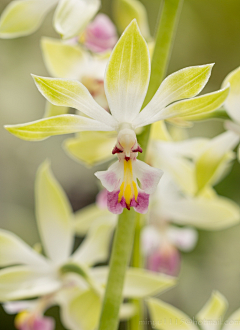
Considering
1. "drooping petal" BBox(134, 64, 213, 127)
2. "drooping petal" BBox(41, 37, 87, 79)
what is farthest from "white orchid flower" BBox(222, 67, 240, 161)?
"drooping petal" BBox(41, 37, 87, 79)

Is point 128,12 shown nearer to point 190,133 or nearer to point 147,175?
point 147,175

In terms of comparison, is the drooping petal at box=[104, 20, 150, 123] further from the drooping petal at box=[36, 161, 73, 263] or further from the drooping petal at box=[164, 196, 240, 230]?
the drooping petal at box=[164, 196, 240, 230]

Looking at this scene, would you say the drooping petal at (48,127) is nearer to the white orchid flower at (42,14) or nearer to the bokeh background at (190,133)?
the white orchid flower at (42,14)

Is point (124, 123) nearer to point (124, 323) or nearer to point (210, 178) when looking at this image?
point (210, 178)

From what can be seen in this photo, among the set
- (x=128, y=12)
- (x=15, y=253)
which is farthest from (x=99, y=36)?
(x=15, y=253)

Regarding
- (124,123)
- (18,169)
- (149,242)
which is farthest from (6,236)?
(18,169)

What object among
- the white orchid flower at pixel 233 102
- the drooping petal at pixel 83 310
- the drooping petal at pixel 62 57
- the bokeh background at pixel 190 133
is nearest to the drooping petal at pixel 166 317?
the drooping petal at pixel 83 310
